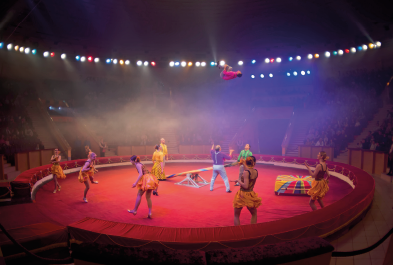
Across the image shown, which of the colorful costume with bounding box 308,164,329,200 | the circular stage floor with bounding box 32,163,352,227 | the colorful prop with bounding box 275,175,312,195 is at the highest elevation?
the colorful costume with bounding box 308,164,329,200

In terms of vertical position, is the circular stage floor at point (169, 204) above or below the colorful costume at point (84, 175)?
below

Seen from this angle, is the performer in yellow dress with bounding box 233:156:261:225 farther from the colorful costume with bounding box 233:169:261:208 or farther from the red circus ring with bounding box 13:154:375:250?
the red circus ring with bounding box 13:154:375:250

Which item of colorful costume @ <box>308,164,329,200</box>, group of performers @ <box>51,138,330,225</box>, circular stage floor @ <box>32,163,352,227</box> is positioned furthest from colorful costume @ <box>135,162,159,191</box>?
colorful costume @ <box>308,164,329,200</box>

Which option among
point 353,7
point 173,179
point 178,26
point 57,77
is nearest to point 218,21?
point 178,26

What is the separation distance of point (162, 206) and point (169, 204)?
28cm

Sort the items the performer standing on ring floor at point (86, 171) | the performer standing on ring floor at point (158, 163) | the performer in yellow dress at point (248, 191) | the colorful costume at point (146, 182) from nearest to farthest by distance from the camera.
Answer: the performer in yellow dress at point (248, 191) → the colorful costume at point (146, 182) → the performer standing on ring floor at point (86, 171) → the performer standing on ring floor at point (158, 163)

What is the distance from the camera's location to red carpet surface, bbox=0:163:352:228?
618 cm

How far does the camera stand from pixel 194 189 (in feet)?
32.2

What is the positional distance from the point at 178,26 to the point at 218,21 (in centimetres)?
→ 272

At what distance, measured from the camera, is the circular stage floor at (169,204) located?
654 cm

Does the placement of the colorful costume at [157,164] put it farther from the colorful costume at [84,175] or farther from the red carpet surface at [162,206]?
the colorful costume at [84,175]

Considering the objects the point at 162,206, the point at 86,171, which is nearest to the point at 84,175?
the point at 86,171

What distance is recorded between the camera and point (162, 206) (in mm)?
7727

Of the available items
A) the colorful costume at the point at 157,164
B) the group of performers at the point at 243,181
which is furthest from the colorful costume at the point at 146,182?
the colorful costume at the point at 157,164
